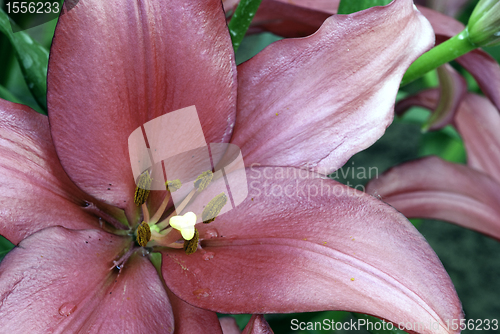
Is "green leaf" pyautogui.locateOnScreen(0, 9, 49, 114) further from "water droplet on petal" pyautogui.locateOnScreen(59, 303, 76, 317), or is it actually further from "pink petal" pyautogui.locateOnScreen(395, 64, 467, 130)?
"pink petal" pyautogui.locateOnScreen(395, 64, 467, 130)

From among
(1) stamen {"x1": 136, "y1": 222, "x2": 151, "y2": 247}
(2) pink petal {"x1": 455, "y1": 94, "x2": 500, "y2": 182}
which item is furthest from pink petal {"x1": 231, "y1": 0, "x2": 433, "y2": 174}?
(2) pink petal {"x1": 455, "y1": 94, "x2": 500, "y2": 182}

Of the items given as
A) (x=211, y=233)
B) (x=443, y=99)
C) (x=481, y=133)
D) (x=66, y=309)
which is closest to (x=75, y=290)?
(x=66, y=309)

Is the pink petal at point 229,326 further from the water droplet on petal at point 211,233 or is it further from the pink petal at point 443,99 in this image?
the pink petal at point 443,99

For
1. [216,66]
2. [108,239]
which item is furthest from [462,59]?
[108,239]

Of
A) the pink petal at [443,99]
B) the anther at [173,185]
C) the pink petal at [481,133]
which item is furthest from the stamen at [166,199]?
the pink petal at [481,133]

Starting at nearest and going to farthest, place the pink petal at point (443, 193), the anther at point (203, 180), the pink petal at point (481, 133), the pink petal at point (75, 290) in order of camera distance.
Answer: the pink petal at point (75, 290) → the anther at point (203, 180) → the pink petal at point (443, 193) → the pink petal at point (481, 133)

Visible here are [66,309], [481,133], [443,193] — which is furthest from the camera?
[481,133]

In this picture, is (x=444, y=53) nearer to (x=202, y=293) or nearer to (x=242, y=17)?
(x=242, y=17)
